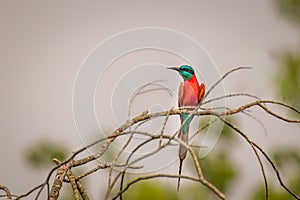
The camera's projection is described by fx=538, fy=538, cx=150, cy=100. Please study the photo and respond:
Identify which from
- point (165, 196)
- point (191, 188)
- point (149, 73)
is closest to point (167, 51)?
point (149, 73)

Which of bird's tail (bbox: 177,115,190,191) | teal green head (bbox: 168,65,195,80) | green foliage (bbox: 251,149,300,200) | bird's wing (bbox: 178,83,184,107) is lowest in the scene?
green foliage (bbox: 251,149,300,200)

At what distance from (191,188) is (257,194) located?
254 millimetres

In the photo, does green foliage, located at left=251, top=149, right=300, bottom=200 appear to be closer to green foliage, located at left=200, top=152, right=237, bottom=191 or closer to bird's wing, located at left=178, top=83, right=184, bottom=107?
green foliage, located at left=200, top=152, right=237, bottom=191

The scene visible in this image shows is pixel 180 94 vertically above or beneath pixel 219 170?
above

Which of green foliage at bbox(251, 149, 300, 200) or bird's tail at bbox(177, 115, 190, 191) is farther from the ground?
bird's tail at bbox(177, 115, 190, 191)

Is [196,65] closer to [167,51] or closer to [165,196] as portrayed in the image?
[167,51]

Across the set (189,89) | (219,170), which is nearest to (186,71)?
(189,89)

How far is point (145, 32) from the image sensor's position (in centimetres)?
39

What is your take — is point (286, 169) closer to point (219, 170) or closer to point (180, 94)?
point (219, 170)

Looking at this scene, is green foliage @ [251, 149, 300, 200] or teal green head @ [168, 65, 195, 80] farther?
green foliage @ [251, 149, 300, 200]

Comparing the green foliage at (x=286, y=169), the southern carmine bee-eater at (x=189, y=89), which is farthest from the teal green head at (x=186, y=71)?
the green foliage at (x=286, y=169)

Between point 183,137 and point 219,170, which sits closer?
point 183,137

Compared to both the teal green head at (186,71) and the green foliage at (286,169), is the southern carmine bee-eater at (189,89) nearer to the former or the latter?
the teal green head at (186,71)

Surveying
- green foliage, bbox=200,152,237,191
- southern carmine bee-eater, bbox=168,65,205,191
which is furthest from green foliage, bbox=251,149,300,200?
southern carmine bee-eater, bbox=168,65,205,191
